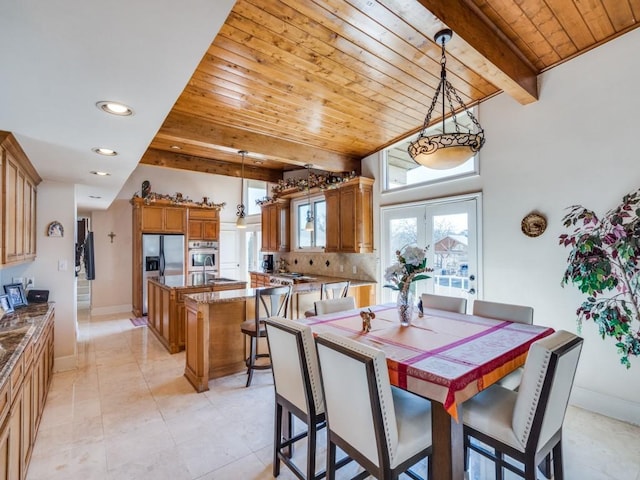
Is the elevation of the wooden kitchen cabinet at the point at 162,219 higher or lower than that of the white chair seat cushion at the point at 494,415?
higher

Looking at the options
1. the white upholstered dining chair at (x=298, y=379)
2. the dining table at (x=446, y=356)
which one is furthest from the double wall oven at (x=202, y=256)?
the white upholstered dining chair at (x=298, y=379)

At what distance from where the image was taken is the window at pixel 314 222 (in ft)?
19.1

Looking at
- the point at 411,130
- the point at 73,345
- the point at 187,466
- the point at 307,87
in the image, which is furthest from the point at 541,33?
the point at 73,345

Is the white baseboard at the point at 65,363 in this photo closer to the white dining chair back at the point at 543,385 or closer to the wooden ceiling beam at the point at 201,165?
the wooden ceiling beam at the point at 201,165

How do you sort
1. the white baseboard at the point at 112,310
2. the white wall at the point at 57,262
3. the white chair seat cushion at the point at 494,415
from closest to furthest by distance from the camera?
the white chair seat cushion at the point at 494,415 → the white wall at the point at 57,262 → the white baseboard at the point at 112,310

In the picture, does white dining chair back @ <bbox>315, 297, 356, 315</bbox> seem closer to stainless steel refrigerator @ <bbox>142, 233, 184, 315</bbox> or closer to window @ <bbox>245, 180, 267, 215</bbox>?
stainless steel refrigerator @ <bbox>142, 233, 184, 315</bbox>

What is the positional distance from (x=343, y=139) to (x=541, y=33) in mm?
2341

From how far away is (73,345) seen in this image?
3689mm

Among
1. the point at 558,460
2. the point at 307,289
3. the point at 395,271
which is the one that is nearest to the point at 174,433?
the point at 307,289

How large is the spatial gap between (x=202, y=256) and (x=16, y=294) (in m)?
4.17

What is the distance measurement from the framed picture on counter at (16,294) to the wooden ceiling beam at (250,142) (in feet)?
6.87

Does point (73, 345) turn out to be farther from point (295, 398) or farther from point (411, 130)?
point (411, 130)

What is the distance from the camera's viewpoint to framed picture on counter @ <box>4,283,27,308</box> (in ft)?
9.87

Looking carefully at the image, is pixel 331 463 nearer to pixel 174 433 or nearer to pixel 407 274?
pixel 407 274
